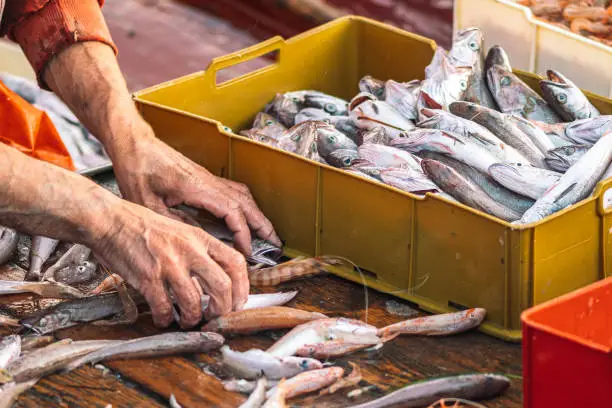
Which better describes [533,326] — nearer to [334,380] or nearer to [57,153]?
[334,380]

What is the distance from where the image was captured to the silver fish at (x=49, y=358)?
251cm

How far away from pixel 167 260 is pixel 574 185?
100 cm

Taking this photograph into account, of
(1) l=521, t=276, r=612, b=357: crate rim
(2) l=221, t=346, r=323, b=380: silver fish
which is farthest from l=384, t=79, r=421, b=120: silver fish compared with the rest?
Result: (1) l=521, t=276, r=612, b=357: crate rim

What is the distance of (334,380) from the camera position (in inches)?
96.4

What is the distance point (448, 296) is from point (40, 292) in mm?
1018

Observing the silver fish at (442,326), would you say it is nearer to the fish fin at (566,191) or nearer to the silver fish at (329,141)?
the fish fin at (566,191)

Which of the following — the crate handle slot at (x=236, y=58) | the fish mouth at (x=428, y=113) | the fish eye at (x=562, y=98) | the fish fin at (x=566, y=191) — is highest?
the crate handle slot at (x=236, y=58)

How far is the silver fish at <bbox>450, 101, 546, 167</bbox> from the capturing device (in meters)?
3.06

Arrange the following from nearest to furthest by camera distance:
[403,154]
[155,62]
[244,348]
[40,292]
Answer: [244,348] < [40,292] < [403,154] < [155,62]

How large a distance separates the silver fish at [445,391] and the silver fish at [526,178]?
631 mm

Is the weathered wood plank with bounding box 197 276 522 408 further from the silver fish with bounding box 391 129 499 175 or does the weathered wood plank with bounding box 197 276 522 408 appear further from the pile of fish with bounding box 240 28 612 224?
the silver fish with bounding box 391 129 499 175

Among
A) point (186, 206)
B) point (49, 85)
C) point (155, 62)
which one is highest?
point (49, 85)

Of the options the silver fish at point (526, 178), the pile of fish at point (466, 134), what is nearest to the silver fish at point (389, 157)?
the pile of fish at point (466, 134)

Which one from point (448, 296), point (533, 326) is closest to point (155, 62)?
point (448, 296)
